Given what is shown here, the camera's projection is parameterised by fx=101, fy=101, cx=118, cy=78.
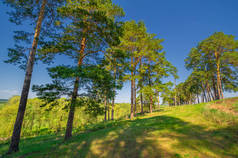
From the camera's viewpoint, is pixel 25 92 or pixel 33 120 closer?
pixel 25 92

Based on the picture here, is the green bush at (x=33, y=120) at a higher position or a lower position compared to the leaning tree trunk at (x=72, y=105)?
lower

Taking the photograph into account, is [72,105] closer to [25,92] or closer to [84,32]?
[25,92]

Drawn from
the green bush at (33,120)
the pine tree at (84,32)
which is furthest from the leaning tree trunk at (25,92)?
the green bush at (33,120)

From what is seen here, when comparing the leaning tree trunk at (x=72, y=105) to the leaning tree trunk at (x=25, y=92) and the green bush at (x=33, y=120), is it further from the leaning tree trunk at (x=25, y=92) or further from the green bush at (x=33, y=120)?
the green bush at (x=33, y=120)

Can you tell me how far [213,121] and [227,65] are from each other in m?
20.5

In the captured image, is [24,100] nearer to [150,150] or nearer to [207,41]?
[150,150]

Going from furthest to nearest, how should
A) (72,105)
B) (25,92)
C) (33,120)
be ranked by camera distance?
(33,120) → (72,105) → (25,92)

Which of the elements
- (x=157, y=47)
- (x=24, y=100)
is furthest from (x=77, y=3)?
(x=157, y=47)

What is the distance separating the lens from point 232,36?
1833 cm

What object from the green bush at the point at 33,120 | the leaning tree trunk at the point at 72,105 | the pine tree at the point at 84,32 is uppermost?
the pine tree at the point at 84,32

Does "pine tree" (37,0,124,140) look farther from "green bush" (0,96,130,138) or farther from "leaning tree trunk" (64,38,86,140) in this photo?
"green bush" (0,96,130,138)

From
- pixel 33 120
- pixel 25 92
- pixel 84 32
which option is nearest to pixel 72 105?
pixel 25 92

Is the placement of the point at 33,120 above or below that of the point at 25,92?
below

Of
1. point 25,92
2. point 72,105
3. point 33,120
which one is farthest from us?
point 33,120
